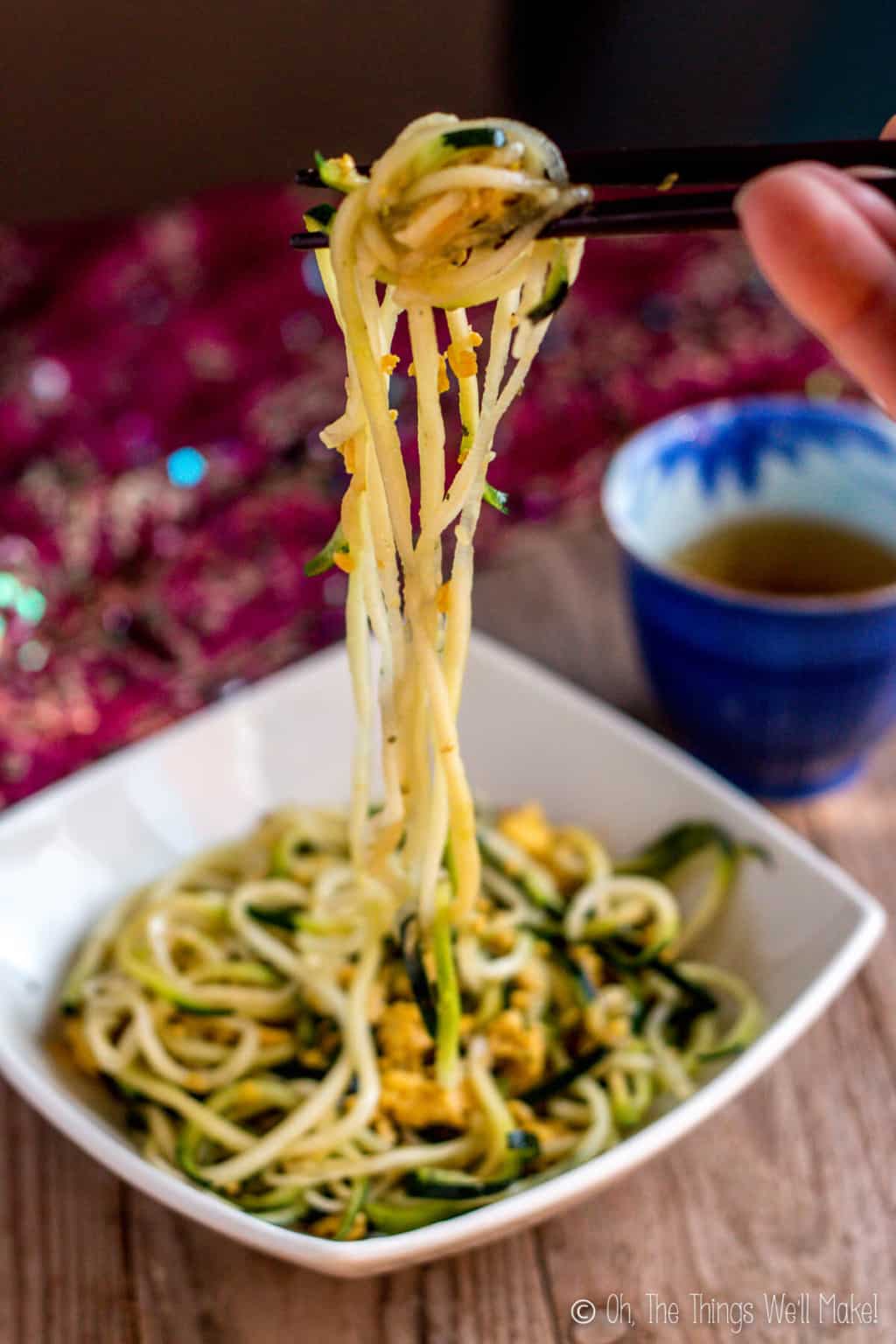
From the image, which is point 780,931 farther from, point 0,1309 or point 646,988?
point 0,1309

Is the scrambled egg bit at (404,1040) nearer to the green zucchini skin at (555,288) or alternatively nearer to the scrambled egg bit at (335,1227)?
the scrambled egg bit at (335,1227)

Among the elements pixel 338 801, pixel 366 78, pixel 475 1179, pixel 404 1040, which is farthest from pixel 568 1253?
pixel 366 78

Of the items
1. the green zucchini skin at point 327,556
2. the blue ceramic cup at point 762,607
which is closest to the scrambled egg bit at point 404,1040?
the green zucchini skin at point 327,556

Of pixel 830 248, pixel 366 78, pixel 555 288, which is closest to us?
pixel 830 248

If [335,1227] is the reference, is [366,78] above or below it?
below

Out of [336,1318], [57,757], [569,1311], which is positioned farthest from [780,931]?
[57,757]

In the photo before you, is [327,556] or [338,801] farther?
[338,801]

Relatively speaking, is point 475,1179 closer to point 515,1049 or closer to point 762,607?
point 515,1049

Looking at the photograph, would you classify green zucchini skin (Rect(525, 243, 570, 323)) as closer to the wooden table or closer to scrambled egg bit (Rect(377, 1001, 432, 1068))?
scrambled egg bit (Rect(377, 1001, 432, 1068))
